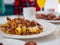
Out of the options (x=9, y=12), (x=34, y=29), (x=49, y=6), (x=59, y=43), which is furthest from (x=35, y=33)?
(x=49, y=6)

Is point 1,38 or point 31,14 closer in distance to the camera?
point 1,38

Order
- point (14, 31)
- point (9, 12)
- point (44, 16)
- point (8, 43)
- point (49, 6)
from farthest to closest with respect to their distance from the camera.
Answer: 1. point (49, 6)
2. point (9, 12)
3. point (44, 16)
4. point (14, 31)
5. point (8, 43)

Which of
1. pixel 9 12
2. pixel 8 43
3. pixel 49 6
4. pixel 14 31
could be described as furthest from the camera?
pixel 49 6

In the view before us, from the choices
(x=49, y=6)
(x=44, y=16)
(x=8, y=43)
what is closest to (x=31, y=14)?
(x=44, y=16)

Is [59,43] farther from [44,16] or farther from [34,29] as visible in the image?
[44,16]

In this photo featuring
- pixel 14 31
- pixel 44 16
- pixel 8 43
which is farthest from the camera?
pixel 44 16

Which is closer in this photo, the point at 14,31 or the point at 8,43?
the point at 8,43

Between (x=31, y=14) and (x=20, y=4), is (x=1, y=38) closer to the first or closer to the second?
(x=31, y=14)

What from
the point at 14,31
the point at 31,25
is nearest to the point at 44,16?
the point at 31,25
